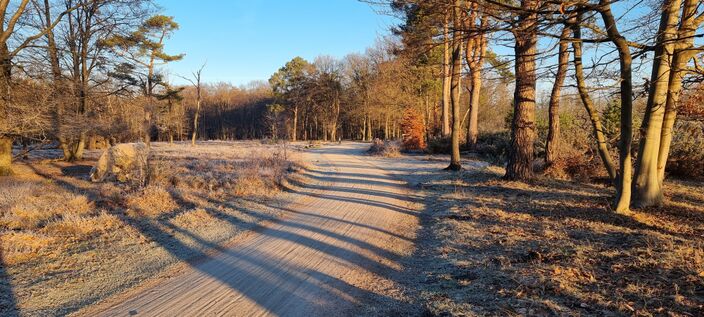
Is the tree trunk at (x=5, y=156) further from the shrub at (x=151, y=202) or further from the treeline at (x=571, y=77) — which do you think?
the treeline at (x=571, y=77)

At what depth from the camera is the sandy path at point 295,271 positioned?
4078 millimetres

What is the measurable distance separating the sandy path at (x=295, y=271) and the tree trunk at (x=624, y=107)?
13.0ft

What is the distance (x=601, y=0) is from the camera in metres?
5.84

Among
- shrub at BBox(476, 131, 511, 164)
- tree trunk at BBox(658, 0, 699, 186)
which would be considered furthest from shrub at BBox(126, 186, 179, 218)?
shrub at BBox(476, 131, 511, 164)

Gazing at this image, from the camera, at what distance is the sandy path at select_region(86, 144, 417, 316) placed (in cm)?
408

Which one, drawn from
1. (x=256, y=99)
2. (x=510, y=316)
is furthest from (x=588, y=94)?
(x=256, y=99)

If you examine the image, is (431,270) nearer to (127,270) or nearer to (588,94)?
(127,270)

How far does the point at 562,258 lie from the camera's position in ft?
16.5

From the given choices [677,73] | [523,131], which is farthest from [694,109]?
[677,73]

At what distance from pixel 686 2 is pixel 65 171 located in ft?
77.1

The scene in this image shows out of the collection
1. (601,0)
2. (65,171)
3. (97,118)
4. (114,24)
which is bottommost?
(65,171)

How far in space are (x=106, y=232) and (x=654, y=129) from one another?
10.2 metres

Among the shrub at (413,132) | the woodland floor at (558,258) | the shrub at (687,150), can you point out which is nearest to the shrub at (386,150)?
the shrub at (413,132)

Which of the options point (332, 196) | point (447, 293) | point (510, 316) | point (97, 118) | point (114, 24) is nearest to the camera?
point (510, 316)
